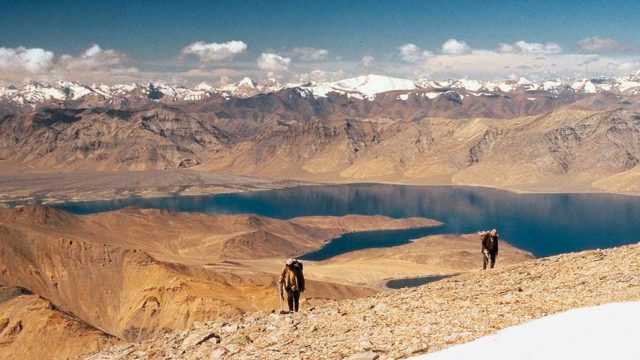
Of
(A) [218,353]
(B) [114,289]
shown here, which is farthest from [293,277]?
(B) [114,289]

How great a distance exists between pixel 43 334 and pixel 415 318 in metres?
64.6

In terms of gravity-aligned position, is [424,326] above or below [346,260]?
above

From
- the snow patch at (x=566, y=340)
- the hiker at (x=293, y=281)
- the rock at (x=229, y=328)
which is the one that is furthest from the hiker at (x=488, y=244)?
Answer: the snow patch at (x=566, y=340)

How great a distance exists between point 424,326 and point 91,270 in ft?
345

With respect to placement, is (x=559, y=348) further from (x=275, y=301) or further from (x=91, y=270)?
(x=91, y=270)

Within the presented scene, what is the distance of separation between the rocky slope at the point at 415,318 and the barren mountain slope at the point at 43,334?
4757cm

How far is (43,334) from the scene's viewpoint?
7475 cm

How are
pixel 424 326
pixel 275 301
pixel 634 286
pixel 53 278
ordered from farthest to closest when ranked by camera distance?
1. pixel 53 278
2. pixel 275 301
3. pixel 634 286
4. pixel 424 326

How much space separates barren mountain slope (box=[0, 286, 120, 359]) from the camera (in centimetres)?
7187

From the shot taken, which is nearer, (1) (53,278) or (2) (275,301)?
(2) (275,301)

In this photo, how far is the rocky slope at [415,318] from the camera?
1955cm

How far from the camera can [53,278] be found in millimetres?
114312

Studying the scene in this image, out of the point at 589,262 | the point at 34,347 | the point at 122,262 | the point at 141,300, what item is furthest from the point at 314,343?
the point at 122,262

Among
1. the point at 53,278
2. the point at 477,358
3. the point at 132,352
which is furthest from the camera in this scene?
the point at 53,278
